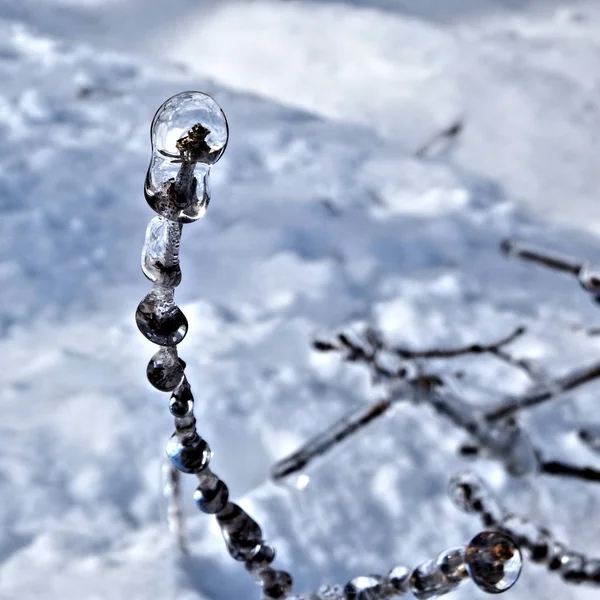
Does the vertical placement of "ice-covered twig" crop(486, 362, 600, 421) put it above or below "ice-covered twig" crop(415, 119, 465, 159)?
below

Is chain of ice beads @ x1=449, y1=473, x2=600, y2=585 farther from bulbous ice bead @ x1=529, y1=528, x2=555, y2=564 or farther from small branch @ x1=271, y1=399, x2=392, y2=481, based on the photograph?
small branch @ x1=271, y1=399, x2=392, y2=481

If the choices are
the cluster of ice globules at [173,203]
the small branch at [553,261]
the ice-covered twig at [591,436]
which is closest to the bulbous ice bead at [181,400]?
the cluster of ice globules at [173,203]

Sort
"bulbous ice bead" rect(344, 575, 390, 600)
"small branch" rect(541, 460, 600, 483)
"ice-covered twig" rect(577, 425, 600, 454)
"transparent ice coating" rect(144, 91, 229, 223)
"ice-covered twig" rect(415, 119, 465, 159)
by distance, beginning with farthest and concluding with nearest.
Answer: "ice-covered twig" rect(415, 119, 465, 159), "ice-covered twig" rect(577, 425, 600, 454), "small branch" rect(541, 460, 600, 483), "bulbous ice bead" rect(344, 575, 390, 600), "transparent ice coating" rect(144, 91, 229, 223)

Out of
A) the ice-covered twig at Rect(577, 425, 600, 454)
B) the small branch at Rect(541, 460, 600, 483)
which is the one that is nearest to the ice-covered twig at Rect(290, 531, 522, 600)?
the small branch at Rect(541, 460, 600, 483)

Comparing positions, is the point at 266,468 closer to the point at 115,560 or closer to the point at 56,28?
the point at 115,560

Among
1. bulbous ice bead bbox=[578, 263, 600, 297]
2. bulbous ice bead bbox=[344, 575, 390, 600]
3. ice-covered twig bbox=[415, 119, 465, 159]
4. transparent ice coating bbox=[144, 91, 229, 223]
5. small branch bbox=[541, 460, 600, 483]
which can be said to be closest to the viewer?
transparent ice coating bbox=[144, 91, 229, 223]

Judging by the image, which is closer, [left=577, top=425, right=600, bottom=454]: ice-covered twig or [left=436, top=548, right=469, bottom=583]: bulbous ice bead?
[left=436, top=548, right=469, bottom=583]: bulbous ice bead

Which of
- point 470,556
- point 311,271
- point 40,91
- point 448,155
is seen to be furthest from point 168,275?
point 448,155
